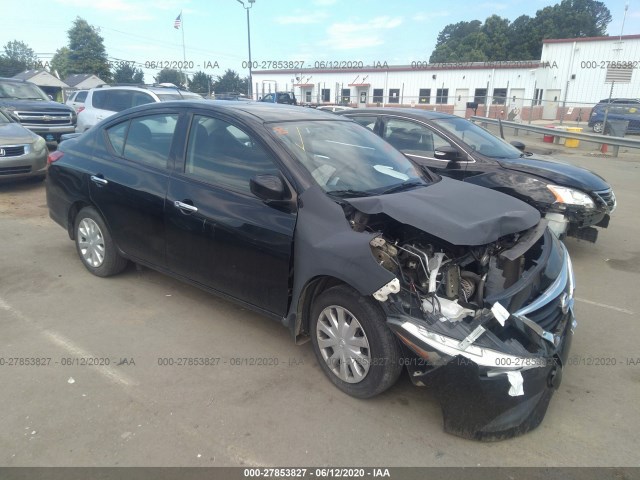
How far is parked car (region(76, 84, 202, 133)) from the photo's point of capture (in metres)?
11.1

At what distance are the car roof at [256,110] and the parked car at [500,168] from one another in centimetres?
232

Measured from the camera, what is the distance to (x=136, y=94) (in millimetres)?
11102

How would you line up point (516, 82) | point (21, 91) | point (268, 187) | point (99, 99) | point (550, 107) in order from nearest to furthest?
1. point (268, 187)
2. point (99, 99)
3. point (21, 91)
4. point (550, 107)
5. point (516, 82)

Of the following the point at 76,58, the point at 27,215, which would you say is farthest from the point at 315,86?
the point at 27,215

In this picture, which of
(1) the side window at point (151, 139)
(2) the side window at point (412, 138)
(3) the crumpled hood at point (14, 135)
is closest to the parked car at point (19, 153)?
(3) the crumpled hood at point (14, 135)

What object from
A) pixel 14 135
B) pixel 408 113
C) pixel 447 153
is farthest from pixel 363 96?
pixel 447 153

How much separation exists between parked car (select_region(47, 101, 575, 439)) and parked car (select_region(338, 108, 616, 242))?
200cm

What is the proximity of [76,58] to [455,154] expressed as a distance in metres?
76.6

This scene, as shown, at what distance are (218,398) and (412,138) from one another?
15.0ft

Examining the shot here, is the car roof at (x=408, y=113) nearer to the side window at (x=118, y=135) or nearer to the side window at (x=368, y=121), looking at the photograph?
the side window at (x=368, y=121)

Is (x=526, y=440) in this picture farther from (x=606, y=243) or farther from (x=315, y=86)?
(x=315, y=86)

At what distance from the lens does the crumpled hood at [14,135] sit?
26.8 ft

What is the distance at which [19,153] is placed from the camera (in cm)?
830

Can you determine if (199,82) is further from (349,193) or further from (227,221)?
(349,193)
